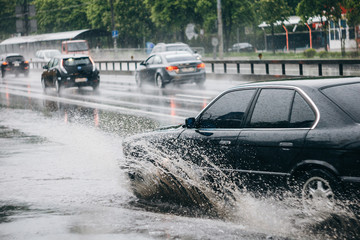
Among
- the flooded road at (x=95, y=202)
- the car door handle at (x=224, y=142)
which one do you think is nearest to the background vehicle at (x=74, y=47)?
the flooded road at (x=95, y=202)

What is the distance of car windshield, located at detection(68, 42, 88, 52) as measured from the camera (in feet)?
210

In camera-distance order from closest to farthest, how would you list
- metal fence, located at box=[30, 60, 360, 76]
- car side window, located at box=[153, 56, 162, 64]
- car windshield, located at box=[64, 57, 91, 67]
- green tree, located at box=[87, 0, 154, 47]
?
1. metal fence, located at box=[30, 60, 360, 76]
2. car side window, located at box=[153, 56, 162, 64]
3. car windshield, located at box=[64, 57, 91, 67]
4. green tree, located at box=[87, 0, 154, 47]

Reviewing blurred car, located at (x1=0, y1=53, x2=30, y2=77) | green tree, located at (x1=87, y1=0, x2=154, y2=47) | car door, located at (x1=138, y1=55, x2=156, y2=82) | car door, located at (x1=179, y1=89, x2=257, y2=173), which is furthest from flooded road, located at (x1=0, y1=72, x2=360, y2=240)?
green tree, located at (x1=87, y1=0, x2=154, y2=47)

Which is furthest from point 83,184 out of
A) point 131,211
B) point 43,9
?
point 43,9

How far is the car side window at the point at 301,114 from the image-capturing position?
5.78 m

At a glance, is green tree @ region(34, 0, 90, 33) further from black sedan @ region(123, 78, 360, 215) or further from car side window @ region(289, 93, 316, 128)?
car side window @ region(289, 93, 316, 128)

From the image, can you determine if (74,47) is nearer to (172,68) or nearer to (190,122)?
(172,68)

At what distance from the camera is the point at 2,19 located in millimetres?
119938

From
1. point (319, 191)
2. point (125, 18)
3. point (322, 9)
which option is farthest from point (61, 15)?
point (319, 191)

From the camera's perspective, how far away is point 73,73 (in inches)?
1092

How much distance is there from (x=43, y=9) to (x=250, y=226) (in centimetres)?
10279

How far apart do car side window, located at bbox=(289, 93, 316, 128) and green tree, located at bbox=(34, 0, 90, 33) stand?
287ft

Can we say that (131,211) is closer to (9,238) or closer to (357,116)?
(9,238)

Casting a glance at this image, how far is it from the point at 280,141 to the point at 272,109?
15.8 inches
